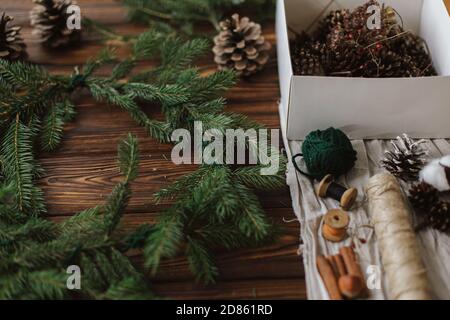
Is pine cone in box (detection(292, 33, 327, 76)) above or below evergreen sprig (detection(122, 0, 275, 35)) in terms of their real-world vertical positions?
below

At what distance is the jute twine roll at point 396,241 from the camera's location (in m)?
0.70

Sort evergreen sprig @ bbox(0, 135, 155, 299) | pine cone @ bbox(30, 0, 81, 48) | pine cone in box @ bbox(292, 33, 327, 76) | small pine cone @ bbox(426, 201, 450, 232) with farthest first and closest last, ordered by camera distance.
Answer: pine cone @ bbox(30, 0, 81, 48) → pine cone in box @ bbox(292, 33, 327, 76) → small pine cone @ bbox(426, 201, 450, 232) → evergreen sprig @ bbox(0, 135, 155, 299)

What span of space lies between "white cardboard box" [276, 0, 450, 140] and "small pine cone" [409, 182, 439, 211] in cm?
15

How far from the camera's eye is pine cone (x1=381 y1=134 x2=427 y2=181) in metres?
0.86

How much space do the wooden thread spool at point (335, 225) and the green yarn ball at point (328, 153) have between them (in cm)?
9

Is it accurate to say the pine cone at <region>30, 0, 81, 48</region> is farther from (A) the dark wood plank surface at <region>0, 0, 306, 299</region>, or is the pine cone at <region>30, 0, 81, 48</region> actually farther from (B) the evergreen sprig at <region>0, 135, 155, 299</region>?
(B) the evergreen sprig at <region>0, 135, 155, 299</region>

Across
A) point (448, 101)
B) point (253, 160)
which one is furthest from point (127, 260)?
point (448, 101)

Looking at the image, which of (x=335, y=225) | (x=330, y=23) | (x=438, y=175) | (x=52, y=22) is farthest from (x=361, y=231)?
(x=52, y=22)

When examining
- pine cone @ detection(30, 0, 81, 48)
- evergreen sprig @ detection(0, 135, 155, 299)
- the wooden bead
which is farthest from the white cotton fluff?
pine cone @ detection(30, 0, 81, 48)

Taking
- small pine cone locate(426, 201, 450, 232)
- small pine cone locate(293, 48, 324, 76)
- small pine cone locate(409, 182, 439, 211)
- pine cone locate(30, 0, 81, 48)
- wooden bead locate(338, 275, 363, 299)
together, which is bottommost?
wooden bead locate(338, 275, 363, 299)

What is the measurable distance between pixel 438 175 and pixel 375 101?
17 centimetres

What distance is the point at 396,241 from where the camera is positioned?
744 mm

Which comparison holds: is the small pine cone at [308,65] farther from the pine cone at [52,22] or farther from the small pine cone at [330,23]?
the pine cone at [52,22]

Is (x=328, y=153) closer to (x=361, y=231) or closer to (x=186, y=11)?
(x=361, y=231)
